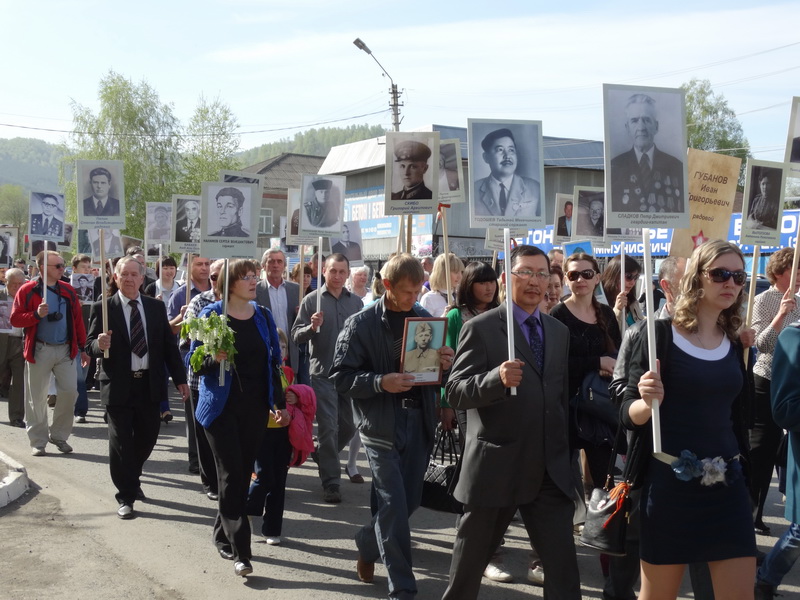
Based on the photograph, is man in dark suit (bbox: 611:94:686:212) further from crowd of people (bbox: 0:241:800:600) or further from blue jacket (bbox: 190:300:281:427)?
blue jacket (bbox: 190:300:281:427)

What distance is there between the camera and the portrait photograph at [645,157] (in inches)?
181

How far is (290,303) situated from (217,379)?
12.5 feet

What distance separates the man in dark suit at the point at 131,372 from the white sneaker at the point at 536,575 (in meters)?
3.37

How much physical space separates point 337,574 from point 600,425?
1987 millimetres

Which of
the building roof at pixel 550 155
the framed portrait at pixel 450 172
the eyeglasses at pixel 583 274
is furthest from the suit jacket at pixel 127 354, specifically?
the building roof at pixel 550 155

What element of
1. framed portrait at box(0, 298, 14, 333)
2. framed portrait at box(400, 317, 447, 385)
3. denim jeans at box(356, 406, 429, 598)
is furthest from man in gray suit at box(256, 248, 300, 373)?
framed portrait at box(0, 298, 14, 333)

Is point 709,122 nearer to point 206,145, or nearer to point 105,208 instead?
point 206,145

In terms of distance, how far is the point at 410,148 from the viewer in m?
8.42

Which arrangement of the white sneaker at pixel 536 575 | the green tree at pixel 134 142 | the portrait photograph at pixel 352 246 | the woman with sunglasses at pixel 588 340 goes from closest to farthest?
the woman with sunglasses at pixel 588 340
the white sneaker at pixel 536 575
the portrait photograph at pixel 352 246
the green tree at pixel 134 142

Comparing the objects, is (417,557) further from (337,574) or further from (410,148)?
(410,148)

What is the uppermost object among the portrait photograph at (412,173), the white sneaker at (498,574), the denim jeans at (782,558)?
the portrait photograph at (412,173)

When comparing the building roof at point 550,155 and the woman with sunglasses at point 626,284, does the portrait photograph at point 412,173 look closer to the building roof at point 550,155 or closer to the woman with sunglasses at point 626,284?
the woman with sunglasses at point 626,284

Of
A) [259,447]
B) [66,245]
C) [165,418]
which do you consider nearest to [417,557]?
[259,447]

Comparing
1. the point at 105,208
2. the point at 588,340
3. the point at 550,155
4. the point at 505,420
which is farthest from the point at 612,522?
the point at 550,155
